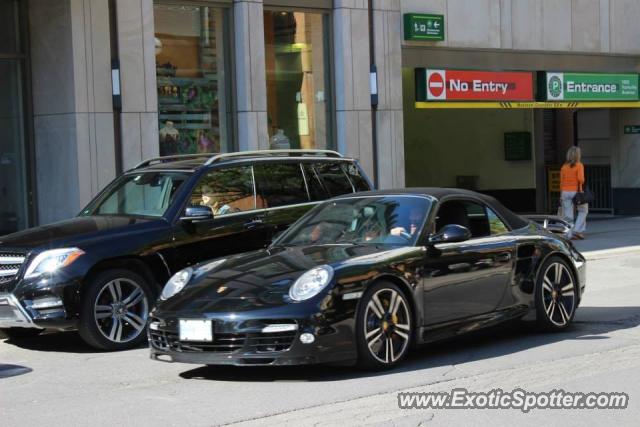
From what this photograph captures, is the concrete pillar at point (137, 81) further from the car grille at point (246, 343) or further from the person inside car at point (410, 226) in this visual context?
the car grille at point (246, 343)

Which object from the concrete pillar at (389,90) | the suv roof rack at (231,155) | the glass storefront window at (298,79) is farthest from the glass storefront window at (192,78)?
the suv roof rack at (231,155)

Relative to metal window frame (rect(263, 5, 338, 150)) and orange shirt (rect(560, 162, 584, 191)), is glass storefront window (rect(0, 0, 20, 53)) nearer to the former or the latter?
metal window frame (rect(263, 5, 338, 150))

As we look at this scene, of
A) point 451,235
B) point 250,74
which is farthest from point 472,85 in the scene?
point 451,235

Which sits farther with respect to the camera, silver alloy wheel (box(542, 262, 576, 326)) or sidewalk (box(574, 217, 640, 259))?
sidewalk (box(574, 217, 640, 259))

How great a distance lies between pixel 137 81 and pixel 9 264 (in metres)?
7.23

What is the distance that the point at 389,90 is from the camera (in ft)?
65.5

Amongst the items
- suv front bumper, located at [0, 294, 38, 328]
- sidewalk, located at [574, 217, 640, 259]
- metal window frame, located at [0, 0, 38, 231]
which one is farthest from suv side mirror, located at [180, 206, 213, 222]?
sidewalk, located at [574, 217, 640, 259]

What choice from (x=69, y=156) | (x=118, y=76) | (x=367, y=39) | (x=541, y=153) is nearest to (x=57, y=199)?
(x=69, y=156)

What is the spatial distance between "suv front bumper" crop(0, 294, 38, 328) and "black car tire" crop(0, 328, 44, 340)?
1.01 metres

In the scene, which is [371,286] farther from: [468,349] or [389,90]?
[389,90]

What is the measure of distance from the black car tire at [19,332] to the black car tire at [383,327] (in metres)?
4.20

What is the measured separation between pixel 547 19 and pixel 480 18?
6.78ft

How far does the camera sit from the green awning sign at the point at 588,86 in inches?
898

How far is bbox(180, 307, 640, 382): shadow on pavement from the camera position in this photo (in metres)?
8.07
